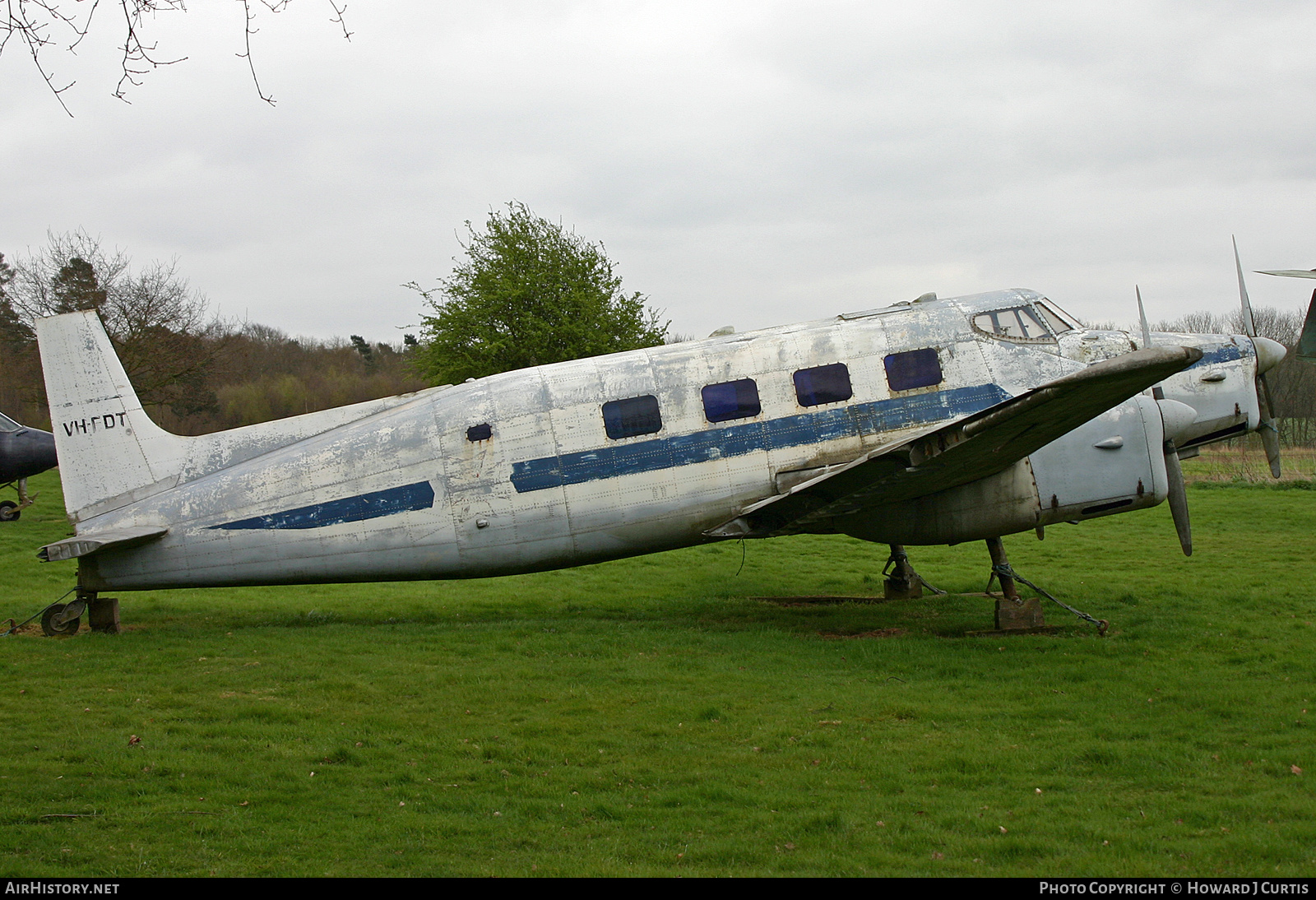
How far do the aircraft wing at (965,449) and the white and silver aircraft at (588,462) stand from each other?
0.48ft

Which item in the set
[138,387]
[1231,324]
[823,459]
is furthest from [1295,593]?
[1231,324]

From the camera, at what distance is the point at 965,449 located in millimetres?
11242

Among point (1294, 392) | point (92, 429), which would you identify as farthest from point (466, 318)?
point (1294, 392)

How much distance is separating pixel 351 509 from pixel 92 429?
3.98m

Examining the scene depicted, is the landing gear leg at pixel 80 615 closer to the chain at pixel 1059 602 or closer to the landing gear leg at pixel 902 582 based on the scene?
the landing gear leg at pixel 902 582

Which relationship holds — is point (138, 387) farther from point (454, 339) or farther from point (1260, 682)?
point (1260, 682)

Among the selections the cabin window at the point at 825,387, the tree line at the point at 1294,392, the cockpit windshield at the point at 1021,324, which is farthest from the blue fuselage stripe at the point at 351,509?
the tree line at the point at 1294,392

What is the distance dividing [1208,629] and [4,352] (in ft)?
160

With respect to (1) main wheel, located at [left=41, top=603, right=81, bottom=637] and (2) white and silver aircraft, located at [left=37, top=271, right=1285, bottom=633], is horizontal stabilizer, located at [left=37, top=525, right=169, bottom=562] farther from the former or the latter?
(1) main wheel, located at [left=41, top=603, right=81, bottom=637]

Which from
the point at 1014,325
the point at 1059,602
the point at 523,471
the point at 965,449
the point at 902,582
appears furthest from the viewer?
the point at 902,582

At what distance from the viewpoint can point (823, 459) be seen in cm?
1309

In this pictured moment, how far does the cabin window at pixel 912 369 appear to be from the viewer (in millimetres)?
13219

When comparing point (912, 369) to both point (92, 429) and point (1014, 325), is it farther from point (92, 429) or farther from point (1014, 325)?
point (92, 429)

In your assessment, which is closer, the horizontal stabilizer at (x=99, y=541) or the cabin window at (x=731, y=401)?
the horizontal stabilizer at (x=99, y=541)
